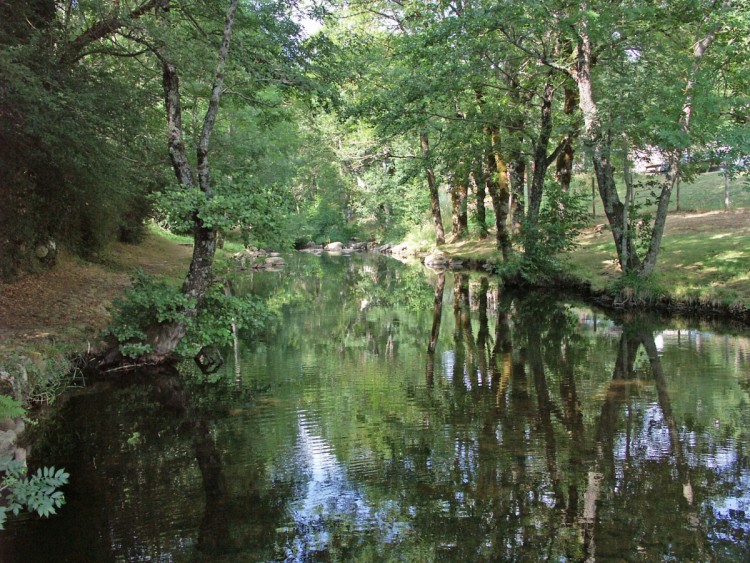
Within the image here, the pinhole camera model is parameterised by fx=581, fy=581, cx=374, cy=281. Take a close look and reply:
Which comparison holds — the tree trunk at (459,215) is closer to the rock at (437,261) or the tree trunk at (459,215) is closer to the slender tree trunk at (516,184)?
the rock at (437,261)

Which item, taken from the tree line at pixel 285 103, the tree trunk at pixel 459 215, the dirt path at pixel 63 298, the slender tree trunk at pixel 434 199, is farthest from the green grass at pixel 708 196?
the dirt path at pixel 63 298

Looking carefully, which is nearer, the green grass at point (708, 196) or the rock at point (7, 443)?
the rock at point (7, 443)

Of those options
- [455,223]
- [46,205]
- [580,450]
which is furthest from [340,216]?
[580,450]

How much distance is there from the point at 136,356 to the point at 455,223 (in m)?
26.5

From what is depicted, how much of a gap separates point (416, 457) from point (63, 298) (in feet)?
29.6

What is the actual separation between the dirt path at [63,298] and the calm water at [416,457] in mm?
1856

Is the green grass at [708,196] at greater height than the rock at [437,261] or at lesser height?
greater

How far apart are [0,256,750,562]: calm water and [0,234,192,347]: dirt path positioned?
73.1 inches

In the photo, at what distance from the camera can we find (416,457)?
646 centimetres

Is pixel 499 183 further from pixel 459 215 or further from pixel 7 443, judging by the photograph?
pixel 7 443

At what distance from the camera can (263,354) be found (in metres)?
11.8

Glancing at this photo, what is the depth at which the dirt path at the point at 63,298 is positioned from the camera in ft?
32.1

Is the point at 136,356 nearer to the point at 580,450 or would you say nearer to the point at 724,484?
the point at 580,450

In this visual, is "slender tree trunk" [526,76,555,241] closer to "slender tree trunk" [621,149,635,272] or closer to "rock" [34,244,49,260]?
"slender tree trunk" [621,149,635,272]
